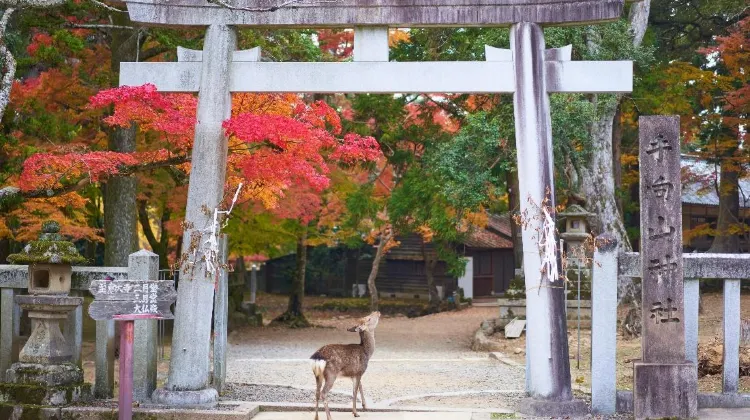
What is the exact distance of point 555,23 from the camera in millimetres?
10070

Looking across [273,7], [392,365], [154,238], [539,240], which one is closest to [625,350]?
[392,365]

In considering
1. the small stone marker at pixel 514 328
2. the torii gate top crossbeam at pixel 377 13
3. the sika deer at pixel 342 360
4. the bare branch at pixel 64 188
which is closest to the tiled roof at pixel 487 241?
the small stone marker at pixel 514 328

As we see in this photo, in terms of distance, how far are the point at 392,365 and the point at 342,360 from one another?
314 inches

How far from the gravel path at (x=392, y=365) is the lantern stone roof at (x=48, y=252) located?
8.96 ft

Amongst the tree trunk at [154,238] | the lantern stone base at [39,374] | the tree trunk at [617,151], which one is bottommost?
the lantern stone base at [39,374]

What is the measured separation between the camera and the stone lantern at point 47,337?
10.0 m

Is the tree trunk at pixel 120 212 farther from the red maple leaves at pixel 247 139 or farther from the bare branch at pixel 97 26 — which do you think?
the red maple leaves at pixel 247 139

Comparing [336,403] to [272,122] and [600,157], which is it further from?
[600,157]

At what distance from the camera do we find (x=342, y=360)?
9781mm

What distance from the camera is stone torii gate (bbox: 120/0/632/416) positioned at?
988 cm

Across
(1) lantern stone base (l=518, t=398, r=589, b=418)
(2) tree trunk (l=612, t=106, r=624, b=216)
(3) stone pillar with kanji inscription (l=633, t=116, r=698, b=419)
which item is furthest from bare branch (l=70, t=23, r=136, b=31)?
(2) tree trunk (l=612, t=106, r=624, b=216)

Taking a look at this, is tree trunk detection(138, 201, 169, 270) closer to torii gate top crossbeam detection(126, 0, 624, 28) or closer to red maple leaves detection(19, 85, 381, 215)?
red maple leaves detection(19, 85, 381, 215)

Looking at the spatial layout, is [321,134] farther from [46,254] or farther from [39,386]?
[39,386]

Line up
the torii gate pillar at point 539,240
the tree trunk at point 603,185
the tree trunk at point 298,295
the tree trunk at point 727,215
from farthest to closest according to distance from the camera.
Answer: the tree trunk at point 298,295 → the tree trunk at point 727,215 → the tree trunk at point 603,185 → the torii gate pillar at point 539,240
